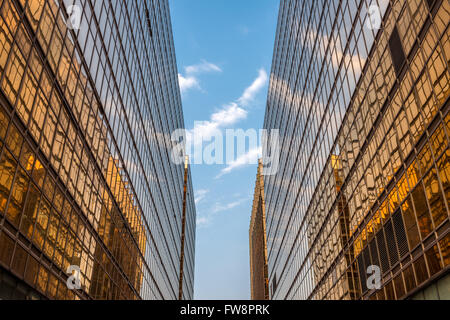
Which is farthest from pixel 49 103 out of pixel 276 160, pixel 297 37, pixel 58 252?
pixel 276 160

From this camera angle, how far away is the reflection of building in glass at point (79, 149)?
21.4m

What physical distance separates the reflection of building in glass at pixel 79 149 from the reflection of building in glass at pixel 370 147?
63.7 feet

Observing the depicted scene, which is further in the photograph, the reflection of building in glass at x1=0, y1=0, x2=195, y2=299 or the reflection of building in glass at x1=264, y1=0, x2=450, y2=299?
the reflection of building in glass at x1=264, y1=0, x2=450, y2=299

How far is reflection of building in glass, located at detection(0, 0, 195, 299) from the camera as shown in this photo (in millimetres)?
21373

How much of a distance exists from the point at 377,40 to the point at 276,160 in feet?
166

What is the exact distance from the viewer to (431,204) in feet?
71.8

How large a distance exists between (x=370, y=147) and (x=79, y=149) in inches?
792

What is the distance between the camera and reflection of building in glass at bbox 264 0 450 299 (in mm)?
21531

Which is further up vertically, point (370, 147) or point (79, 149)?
point (79, 149)

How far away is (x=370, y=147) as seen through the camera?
30.7 m

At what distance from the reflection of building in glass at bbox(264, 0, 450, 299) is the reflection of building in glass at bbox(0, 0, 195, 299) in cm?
1942
